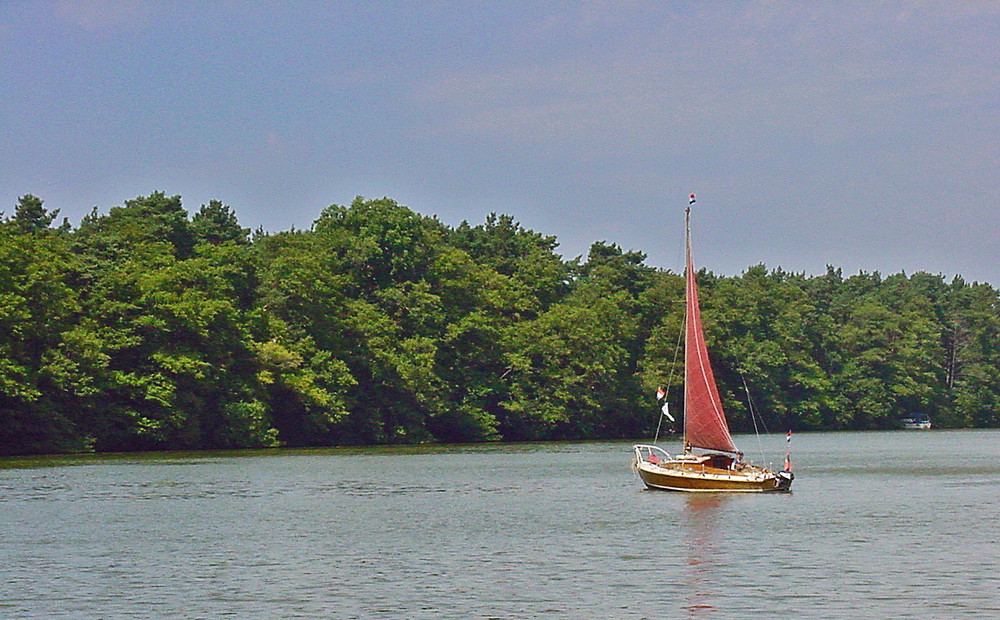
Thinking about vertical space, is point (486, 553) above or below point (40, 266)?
below

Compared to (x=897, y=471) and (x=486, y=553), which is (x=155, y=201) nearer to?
(x=897, y=471)

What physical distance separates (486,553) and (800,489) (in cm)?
3048

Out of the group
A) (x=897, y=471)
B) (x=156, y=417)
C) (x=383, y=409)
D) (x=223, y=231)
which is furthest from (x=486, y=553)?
(x=223, y=231)

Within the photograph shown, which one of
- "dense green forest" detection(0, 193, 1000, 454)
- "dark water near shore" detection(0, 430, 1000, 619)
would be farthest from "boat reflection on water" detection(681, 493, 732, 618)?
"dense green forest" detection(0, 193, 1000, 454)

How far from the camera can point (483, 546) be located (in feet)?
157

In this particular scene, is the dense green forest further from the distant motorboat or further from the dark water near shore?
the dark water near shore

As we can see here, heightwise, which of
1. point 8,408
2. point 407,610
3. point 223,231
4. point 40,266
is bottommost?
point 407,610

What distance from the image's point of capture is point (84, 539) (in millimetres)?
50125

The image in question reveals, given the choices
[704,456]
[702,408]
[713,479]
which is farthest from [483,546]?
[704,456]

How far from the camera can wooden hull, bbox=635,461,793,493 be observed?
6650cm

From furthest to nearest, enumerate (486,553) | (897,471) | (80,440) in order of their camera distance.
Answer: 1. (80,440)
2. (897,471)
3. (486,553)

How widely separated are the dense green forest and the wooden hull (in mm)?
44103

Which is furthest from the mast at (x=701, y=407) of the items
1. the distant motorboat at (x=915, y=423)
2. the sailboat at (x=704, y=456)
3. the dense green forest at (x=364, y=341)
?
the distant motorboat at (x=915, y=423)

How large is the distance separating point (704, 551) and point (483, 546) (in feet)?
22.4
